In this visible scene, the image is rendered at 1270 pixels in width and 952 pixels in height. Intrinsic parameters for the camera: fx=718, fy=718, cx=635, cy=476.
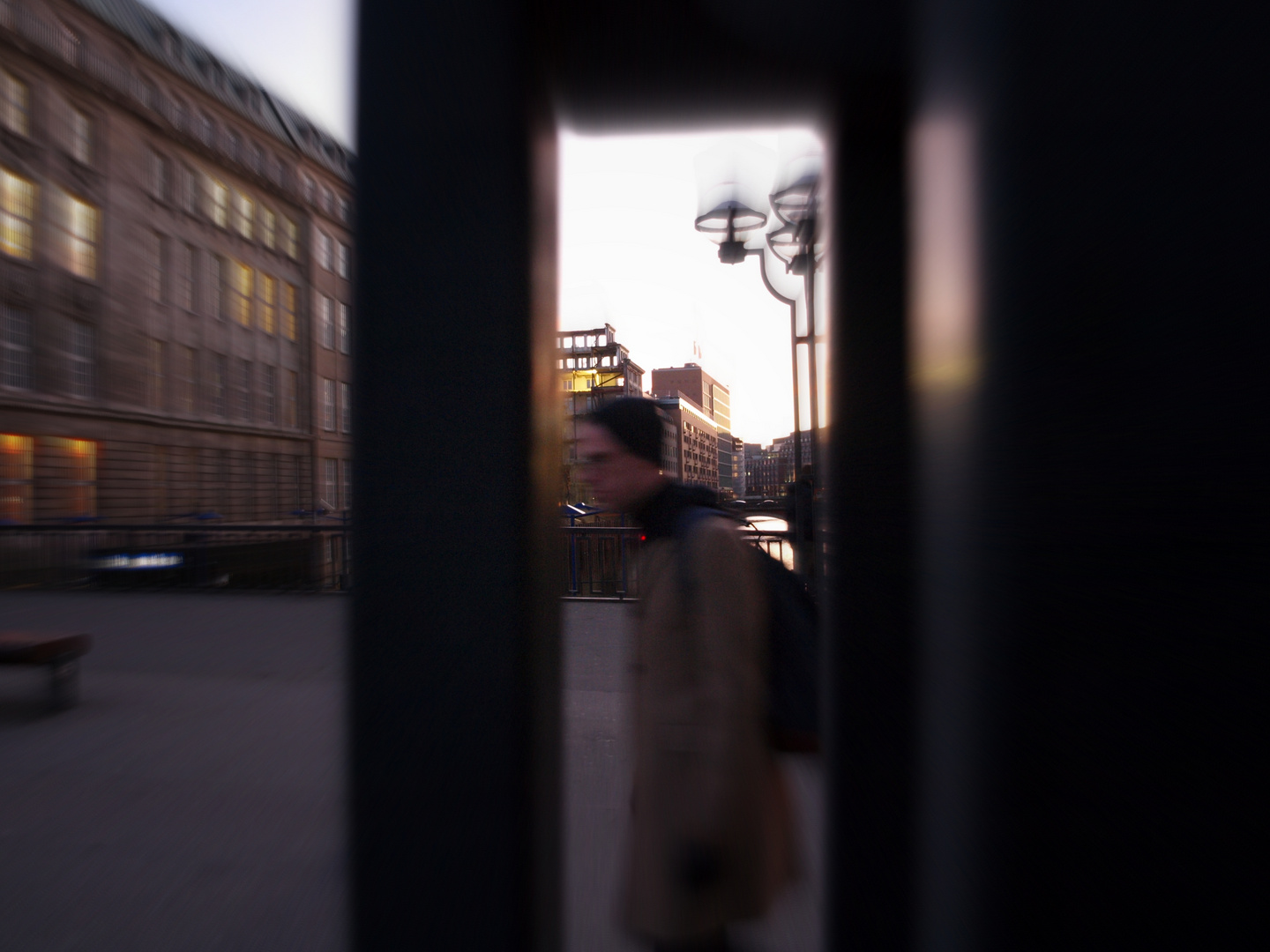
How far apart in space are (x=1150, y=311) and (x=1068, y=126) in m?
0.34

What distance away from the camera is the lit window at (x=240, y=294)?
105ft

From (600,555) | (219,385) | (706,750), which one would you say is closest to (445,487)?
(706,750)

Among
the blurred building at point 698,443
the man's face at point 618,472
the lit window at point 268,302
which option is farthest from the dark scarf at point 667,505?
the blurred building at point 698,443

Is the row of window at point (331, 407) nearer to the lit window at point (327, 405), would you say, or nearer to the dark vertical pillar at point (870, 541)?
the lit window at point (327, 405)

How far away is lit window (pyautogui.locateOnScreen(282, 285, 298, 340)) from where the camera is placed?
35.4 metres

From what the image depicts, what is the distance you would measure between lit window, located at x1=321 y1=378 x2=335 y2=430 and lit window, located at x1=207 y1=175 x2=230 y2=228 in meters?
9.33

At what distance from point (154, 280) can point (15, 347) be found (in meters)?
6.44

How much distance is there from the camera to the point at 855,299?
72.2 inches

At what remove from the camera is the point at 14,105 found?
2303 centimetres

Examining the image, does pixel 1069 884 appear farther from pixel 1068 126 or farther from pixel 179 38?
pixel 179 38

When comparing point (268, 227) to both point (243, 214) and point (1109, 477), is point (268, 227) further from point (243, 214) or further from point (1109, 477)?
point (1109, 477)

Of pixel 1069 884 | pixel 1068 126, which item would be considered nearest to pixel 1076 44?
pixel 1068 126

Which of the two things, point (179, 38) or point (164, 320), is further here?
point (179, 38)

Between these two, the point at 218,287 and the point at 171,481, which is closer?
the point at 171,481
